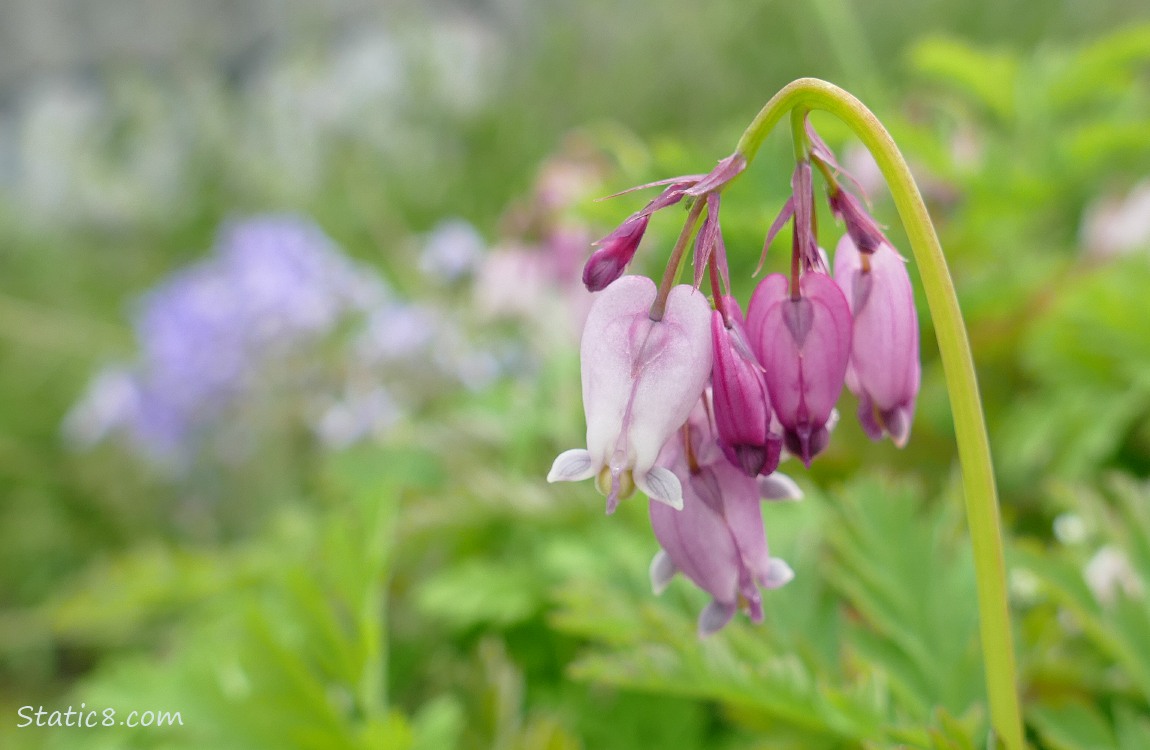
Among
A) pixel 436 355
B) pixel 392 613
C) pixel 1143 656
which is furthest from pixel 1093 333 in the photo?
pixel 436 355

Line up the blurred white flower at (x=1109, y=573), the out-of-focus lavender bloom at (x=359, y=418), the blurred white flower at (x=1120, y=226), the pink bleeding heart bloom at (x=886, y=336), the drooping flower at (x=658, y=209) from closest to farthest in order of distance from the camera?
the drooping flower at (x=658, y=209) → the pink bleeding heart bloom at (x=886, y=336) → the blurred white flower at (x=1109, y=573) → the blurred white flower at (x=1120, y=226) → the out-of-focus lavender bloom at (x=359, y=418)

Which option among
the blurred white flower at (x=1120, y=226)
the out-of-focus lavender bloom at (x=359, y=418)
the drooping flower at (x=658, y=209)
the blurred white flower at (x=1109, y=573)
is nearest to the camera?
the drooping flower at (x=658, y=209)

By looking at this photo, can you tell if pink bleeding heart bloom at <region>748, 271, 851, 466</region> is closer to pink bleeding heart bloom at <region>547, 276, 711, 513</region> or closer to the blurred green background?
pink bleeding heart bloom at <region>547, 276, 711, 513</region>

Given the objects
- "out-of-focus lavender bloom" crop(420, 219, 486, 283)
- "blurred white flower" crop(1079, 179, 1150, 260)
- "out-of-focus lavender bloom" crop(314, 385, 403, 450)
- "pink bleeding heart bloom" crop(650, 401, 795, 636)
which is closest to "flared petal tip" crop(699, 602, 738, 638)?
"pink bleeding heart bloom" crop(650, 401, 795, 636)

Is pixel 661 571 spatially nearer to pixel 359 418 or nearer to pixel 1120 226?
pixel 1120 226

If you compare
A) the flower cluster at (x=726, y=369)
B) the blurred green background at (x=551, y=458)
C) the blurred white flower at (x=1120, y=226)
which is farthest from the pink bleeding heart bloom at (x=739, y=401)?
the blurred white flower at (x=1120, y=226)

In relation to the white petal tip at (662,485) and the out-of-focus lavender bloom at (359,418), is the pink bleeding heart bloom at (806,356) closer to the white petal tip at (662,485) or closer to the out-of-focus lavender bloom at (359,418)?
the white petal tip at (662,485)

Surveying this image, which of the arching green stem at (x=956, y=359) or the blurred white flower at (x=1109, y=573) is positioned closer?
the arching green stem at (x=956, y=359)
